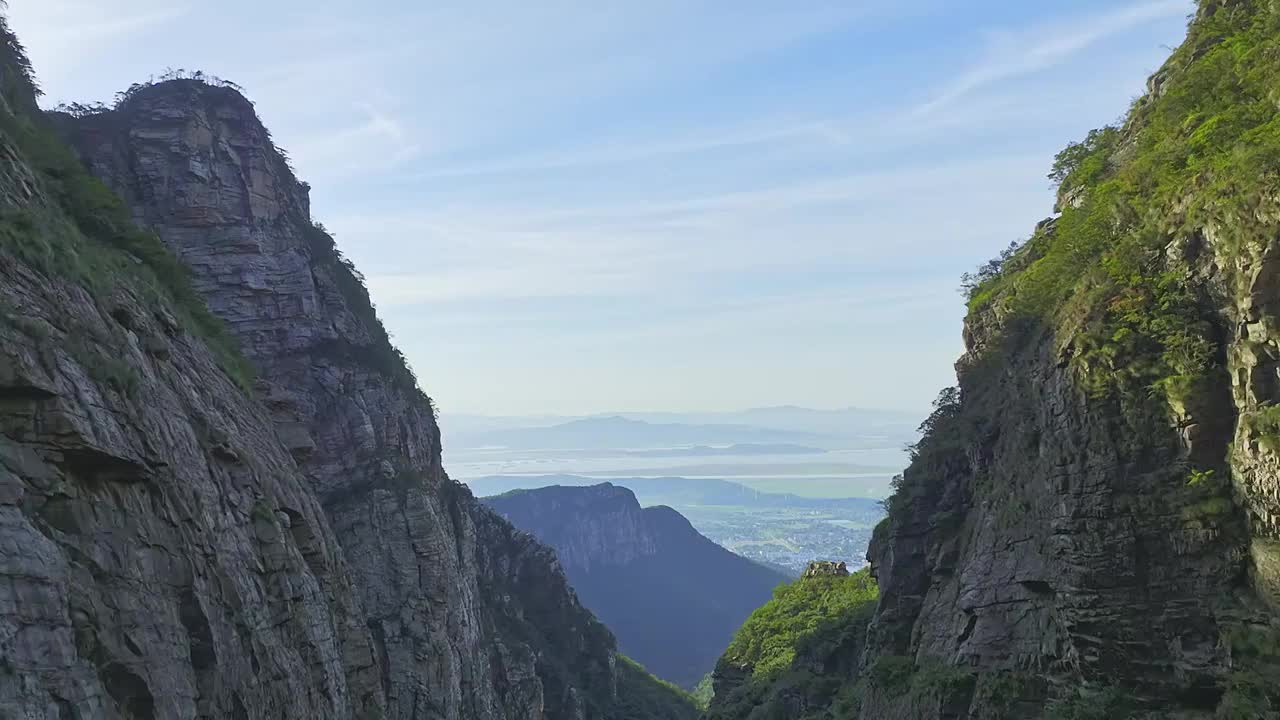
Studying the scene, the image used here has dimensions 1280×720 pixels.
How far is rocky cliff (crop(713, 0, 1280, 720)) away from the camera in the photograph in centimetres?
2559

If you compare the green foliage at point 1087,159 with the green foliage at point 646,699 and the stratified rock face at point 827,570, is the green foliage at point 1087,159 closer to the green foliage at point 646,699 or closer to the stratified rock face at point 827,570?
the stratified rock face at point 827,570

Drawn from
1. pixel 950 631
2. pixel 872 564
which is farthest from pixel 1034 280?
pixel 872 564

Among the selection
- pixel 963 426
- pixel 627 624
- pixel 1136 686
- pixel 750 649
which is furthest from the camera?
pixel 627 624

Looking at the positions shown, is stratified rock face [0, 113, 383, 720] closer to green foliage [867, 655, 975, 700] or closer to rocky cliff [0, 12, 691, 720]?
rocky cliff [0, 12, 691, 720]

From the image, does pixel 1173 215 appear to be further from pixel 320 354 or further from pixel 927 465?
pixel 320 354

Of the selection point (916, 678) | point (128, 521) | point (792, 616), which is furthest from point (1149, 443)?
point (792, 616)

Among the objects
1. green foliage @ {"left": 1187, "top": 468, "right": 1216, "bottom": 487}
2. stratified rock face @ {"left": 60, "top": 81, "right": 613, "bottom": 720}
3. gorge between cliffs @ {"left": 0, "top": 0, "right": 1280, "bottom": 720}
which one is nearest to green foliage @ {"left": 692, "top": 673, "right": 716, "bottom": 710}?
stratified rock face @ {"left": 60, "top": 81, "right": 613, "bottom": 720}

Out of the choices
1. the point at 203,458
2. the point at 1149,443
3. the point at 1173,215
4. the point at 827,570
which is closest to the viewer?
the point at 203,458

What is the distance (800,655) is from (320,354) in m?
38.4

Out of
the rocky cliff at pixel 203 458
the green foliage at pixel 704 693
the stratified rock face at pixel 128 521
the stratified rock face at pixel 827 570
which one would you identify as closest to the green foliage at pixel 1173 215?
the stratified rock face at pixel 128 521

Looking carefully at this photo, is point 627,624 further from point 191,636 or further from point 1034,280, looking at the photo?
point 191,636

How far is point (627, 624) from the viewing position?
18550 centimetres

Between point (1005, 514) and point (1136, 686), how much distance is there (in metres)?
8.74

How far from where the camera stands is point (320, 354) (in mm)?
60438
